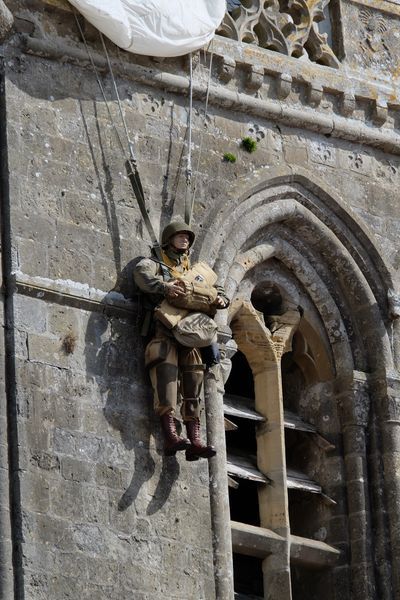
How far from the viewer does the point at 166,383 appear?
23.2 meters

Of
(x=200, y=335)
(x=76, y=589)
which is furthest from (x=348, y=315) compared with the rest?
(x=76, y=589)

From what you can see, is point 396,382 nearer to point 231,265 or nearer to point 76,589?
point 231,265

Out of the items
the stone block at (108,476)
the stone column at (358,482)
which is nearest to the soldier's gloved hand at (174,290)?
the stone block at (108,476)

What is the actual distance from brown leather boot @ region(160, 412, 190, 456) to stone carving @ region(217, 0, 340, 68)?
358 centimetres

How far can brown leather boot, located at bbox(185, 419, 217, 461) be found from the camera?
23.0 metres

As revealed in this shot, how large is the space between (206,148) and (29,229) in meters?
2.03

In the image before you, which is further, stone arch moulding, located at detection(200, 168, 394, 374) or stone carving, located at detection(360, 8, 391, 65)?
stone carving, located at detection(360, 8, 391, 65)

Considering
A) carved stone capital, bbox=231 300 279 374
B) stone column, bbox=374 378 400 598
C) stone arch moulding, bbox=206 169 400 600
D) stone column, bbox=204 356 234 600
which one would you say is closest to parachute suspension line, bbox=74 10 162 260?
stone arch moulding, bbox=206 169 400 600

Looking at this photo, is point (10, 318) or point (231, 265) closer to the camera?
point (10, 318)

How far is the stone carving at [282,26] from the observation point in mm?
25375

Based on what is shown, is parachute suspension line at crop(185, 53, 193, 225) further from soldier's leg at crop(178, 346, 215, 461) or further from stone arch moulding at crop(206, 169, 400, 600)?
soldier's leg at crop(178, 346, 215, 461)

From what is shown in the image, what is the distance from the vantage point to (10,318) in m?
22.8

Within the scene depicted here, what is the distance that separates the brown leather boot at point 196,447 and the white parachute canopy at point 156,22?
298 cm

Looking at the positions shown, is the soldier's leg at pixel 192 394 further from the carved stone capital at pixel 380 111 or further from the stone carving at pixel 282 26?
the carved stone capital at pixel 380 111
